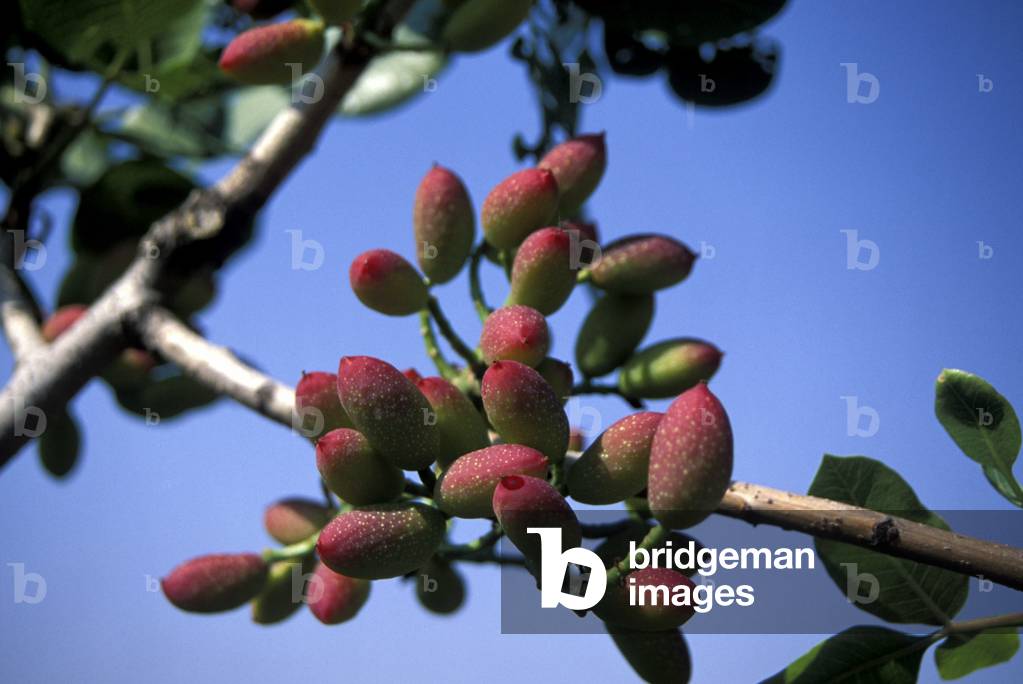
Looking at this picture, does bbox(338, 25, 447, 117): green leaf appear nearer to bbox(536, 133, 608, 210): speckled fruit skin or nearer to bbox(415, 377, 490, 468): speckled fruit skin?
bbox(536, 133, 608, 210): speckled fruit skin

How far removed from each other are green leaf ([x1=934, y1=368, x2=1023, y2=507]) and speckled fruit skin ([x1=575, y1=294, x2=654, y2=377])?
0.25m

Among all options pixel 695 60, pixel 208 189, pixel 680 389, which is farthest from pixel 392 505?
pixel 695 60

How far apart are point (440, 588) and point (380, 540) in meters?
0.33

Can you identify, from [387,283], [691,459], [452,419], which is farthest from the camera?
[387,283]

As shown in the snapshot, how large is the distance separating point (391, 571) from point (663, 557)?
18cm

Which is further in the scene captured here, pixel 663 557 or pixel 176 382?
pixel 176 382

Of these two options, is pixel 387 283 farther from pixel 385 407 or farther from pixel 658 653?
pixel 658 653

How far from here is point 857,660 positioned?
0.71m

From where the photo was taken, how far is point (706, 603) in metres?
0.65

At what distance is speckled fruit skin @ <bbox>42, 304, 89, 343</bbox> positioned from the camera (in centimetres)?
112

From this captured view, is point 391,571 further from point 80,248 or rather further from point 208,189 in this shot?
point 80,248

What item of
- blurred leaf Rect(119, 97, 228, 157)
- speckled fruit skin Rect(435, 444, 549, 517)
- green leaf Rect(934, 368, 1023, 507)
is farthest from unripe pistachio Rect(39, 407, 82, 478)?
green leaf Rect(934, 368, 1023, 507)

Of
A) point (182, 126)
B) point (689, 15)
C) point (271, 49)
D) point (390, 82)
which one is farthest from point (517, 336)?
point (182, 126)

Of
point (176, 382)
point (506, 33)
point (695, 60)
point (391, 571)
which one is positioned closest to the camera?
point (391, 571)
